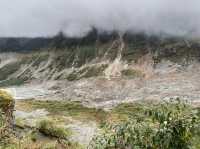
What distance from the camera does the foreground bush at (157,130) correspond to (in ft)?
54.4

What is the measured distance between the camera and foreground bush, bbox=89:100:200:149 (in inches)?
653

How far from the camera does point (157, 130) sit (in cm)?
1766

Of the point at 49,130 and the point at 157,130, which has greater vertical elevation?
the point at 157,130

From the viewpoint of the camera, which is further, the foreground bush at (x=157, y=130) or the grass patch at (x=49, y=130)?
the grass patch at (x=49, y=130)

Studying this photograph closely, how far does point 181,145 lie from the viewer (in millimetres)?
16703

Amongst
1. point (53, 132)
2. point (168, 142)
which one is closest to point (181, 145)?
point (168, 142)

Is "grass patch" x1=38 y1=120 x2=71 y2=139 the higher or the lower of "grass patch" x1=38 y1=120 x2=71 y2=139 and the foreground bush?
the lower

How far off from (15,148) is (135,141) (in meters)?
6.19

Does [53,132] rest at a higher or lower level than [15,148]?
lower

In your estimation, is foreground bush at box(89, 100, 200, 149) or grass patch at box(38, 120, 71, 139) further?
→ grass patch at box(38, 120, 71, 139)

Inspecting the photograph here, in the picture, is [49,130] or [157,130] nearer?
[157,130]

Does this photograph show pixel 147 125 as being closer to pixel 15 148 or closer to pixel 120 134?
pixel 120 134

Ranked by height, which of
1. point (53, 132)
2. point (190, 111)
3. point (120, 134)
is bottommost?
point (53, 132)

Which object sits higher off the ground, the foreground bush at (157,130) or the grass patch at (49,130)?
the foreground bush at (157,130)
